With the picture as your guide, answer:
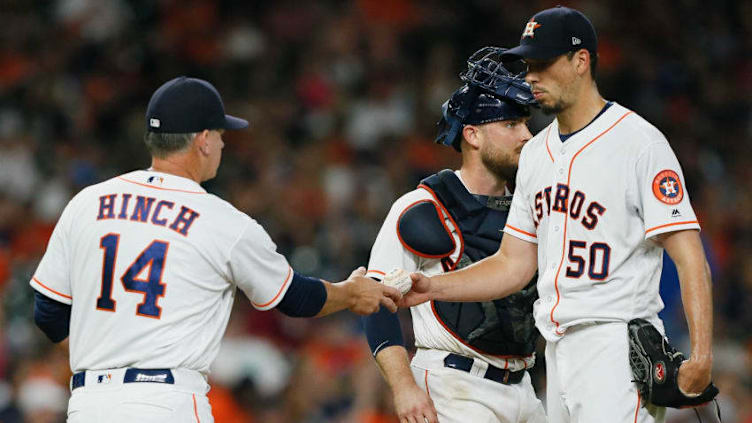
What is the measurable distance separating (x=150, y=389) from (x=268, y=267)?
62cm

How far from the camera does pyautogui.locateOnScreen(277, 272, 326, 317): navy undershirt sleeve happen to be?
395 centimetres

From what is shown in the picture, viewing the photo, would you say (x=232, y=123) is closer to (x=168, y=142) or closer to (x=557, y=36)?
(x=168, y=142)

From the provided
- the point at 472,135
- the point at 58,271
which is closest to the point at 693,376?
the point at 472,135

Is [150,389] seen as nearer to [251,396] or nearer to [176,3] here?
[251,396]

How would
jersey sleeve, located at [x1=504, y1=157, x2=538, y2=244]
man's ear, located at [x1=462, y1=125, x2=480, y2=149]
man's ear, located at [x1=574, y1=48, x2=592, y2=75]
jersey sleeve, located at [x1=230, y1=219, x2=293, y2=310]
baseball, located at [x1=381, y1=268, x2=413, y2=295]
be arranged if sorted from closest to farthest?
man's ear, located at [x1=574, y1=48, x2=592, y2=75], jersey sleeve, located at [x1=230, y1=219, x2=293, y2=310], jersey sleeve, located at [x1=504, y1=157, x2=538, y2=244], baseball, located at [x1=381, y1=268, x2=413, y2=295], man's ear, located at [x1=462, y1=125, x2=480, y2=149]

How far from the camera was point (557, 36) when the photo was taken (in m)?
3.61

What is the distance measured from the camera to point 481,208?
434cm

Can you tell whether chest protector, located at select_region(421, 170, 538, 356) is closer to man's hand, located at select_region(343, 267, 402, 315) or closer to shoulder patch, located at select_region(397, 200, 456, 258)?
shoulder patch, located at select_region(397, 200, 456, 258)

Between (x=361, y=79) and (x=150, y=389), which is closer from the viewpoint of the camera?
(x=150, y=389)

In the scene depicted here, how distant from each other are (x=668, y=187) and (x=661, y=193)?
32mm

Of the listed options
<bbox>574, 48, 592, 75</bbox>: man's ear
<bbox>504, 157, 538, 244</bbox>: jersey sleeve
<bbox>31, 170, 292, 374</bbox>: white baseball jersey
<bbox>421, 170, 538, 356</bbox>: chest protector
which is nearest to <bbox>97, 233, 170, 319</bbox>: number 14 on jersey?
<bbox>31, 170, 292, 374</bbox>: white baseball jersey

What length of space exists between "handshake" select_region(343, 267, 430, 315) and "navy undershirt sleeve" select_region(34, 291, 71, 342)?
112 centimetres


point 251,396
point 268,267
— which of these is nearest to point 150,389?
point 268,267

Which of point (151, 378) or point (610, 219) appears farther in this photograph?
point (151, 378)
